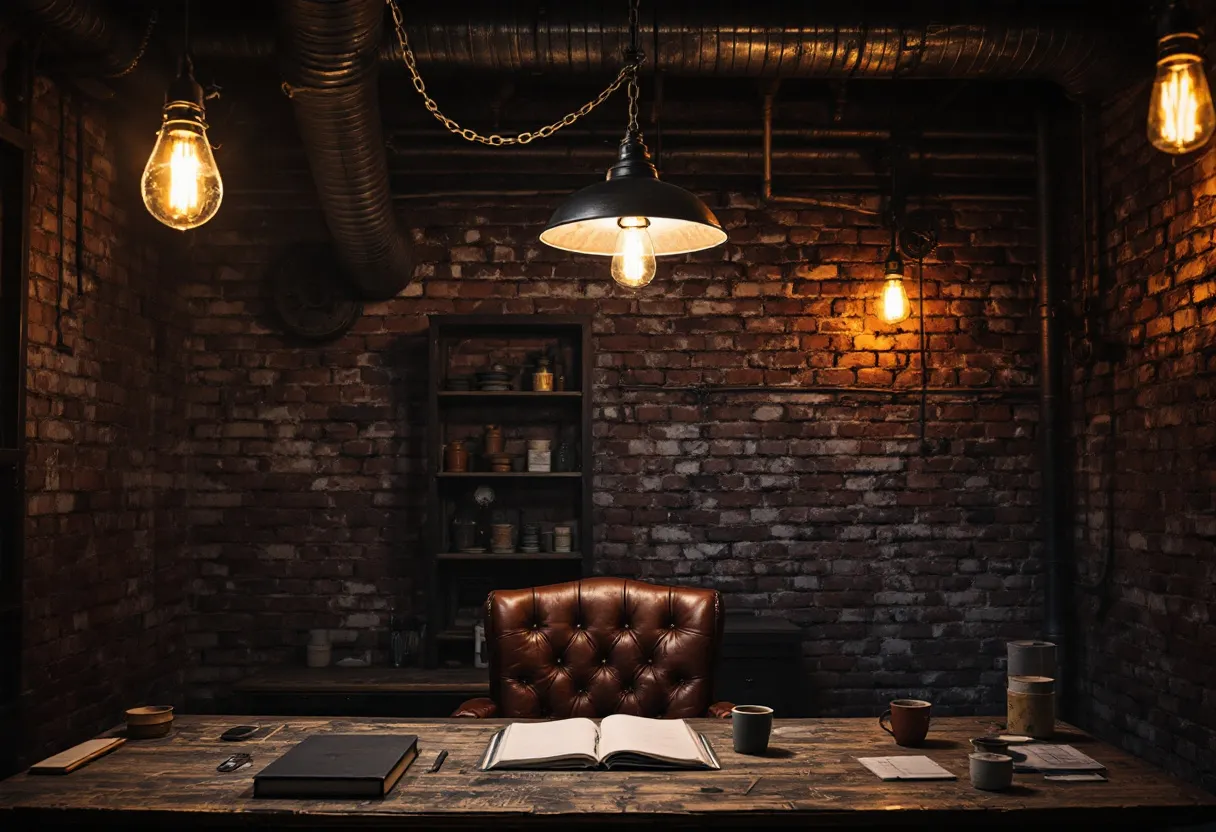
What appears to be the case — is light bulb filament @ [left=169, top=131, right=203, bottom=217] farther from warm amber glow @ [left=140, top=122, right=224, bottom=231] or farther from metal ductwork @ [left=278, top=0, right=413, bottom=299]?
metal ductwork @ [left=278, top=0, right=413, bottom=299]

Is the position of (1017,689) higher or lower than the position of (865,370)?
lower

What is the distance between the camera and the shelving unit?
14.6ft

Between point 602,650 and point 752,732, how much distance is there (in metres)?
0.94

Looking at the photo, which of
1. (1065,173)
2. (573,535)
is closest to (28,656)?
(573,535)

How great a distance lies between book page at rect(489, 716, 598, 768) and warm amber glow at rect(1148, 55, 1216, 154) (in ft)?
5.75

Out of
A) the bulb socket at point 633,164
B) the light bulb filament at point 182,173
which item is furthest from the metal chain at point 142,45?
the bulb socket at point 633,164

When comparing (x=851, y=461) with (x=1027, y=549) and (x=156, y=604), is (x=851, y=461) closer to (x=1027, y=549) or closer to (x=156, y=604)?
(x=1027, y=549)

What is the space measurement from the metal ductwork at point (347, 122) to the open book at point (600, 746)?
6.56ft

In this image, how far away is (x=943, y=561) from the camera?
15.7 feet

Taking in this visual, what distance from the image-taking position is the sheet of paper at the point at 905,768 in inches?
82.1

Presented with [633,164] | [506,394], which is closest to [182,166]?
[633,164]

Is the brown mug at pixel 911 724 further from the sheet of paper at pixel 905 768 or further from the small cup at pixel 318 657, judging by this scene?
the small cup at pixel 318 657

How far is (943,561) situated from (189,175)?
374 centimetres

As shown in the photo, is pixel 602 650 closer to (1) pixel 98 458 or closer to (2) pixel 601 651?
(2) pixel 601 651
